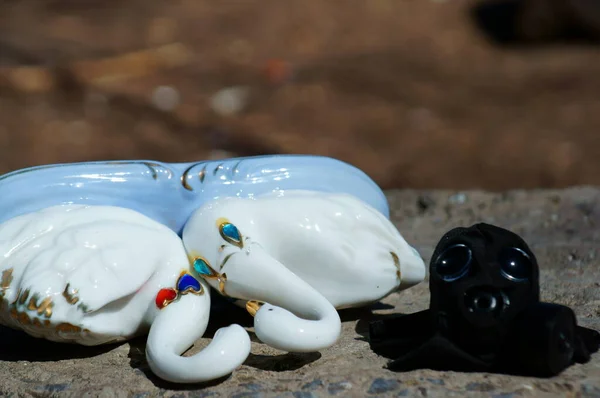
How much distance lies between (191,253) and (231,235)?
0.14 metres

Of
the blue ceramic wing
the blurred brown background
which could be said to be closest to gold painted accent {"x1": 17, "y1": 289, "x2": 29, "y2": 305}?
Answer: the blue ceramic wing

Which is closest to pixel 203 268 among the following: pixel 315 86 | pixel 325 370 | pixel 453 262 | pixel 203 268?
pixel 203 268

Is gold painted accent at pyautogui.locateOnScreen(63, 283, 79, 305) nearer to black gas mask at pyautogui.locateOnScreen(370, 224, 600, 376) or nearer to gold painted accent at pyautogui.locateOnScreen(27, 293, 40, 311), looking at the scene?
gold painted accent at pyautogui.locateOnScreen(27, 293, 40, 311)

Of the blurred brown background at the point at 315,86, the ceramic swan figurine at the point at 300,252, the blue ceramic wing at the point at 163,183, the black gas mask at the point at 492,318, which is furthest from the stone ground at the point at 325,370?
the blurred brown background at the point at 315,86

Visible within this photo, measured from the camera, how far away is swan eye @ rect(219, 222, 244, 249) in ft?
8.41

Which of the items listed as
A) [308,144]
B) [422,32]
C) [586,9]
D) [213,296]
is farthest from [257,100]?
[213,296]

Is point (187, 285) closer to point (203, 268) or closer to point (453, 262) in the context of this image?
point (203, 268)

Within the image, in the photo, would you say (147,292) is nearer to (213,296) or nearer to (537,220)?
(213,296)

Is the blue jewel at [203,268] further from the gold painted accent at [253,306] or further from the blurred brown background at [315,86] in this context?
the blurred brown background at [315,86]

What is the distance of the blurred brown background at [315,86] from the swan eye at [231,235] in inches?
165

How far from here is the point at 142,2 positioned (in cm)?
1061

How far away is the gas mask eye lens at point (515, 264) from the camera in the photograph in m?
2.26

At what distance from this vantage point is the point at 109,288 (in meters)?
2.40

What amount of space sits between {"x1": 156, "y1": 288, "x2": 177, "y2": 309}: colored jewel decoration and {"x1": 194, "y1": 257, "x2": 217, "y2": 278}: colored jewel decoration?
106mm
